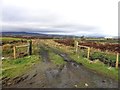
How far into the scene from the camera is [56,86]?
37.5 ft

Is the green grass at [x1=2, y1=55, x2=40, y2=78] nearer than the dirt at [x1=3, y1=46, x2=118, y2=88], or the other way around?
the dirt at [x1=3, y1=46, x2=118, y2=88]

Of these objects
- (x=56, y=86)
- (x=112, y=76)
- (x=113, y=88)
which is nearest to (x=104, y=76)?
(x=112, y=76)

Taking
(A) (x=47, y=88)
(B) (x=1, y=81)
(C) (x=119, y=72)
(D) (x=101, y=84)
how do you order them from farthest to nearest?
(C) (x=119, y=72)
(B) (x=1, y=81)
(D) (x=101, y=84)
(A) (x=47, y=88)

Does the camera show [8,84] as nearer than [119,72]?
Yes

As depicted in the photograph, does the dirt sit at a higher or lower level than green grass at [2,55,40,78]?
higher

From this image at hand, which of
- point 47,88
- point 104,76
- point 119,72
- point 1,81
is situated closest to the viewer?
point 47,88

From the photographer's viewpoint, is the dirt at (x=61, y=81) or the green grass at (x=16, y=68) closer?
the dirt at (x=61, y=81)

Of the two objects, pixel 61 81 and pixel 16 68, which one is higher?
pixel 61 81

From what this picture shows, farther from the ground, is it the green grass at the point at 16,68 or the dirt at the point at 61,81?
the dirt at the point at 61,81

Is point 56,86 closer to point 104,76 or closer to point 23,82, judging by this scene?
point 23,82

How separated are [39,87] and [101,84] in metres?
3.16

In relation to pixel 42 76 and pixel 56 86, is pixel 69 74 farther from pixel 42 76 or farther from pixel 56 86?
pixel 56 86

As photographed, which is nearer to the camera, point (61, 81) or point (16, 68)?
point (61, 81)

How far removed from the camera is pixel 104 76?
14430mm
